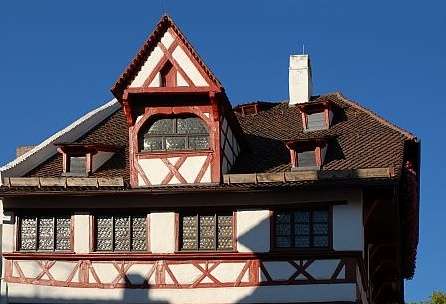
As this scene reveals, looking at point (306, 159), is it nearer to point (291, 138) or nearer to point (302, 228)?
point (302, 228)

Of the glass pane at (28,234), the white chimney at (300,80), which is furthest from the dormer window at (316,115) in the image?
the glass pane at (28,234)

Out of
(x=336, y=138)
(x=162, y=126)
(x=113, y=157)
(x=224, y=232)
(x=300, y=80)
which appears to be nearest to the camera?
(x=224, y=232)

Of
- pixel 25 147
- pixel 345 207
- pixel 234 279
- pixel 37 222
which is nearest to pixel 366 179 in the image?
pixel 345 207

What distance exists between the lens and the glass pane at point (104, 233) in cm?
3122

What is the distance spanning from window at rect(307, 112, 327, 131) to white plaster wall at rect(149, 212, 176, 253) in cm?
603

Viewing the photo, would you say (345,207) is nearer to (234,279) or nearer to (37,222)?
(234,279)

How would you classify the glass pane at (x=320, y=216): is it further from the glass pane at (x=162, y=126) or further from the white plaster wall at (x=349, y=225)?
the glass pane at (x=162, y=126)

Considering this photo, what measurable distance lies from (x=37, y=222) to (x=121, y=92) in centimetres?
407

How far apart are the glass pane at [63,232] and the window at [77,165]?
4.59 ft

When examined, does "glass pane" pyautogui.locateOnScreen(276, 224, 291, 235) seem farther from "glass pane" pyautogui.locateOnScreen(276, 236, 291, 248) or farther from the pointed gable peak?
the pointed gable peak

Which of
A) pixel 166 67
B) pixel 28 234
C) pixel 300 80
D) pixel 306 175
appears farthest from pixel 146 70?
pixel 300 80

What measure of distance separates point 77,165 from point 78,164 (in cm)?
4

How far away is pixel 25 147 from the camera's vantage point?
36.9m

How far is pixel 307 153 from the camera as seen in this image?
104ft
